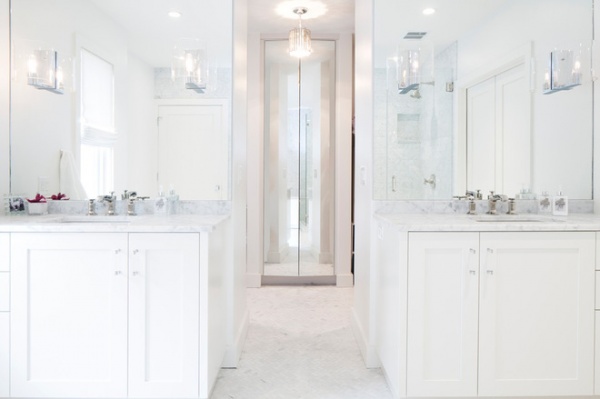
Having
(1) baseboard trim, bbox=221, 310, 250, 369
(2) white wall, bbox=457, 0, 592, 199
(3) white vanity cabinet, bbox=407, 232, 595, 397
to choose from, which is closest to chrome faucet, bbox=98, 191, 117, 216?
(1) baseboard trim, bbox=221, 310, 250, 369

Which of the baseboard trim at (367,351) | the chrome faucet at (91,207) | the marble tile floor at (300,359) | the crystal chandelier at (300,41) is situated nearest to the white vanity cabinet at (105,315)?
the marble tile floor at (300,359)

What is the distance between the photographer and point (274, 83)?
4.49m

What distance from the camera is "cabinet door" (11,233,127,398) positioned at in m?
1.87

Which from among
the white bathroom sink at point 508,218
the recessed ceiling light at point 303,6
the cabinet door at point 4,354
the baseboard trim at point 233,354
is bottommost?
the baseboard trim at point 233,354

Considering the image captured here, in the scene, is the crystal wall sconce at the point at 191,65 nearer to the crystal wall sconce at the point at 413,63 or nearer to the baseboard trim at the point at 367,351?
the crystal wall sconce at the point at 413,63

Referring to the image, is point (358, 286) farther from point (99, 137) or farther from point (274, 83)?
point (274, 83)

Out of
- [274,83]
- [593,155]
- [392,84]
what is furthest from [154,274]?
[274,83]

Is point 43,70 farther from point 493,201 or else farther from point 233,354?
point 493,201

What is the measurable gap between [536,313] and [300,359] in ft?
4.39

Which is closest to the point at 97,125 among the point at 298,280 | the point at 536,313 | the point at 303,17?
the point at 303,17

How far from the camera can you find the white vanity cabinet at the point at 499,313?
1867 mm

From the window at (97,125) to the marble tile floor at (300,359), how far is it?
1.34 m

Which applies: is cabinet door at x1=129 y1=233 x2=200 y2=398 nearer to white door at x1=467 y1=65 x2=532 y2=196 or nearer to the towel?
the towel

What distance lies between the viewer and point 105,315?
1.87 m
